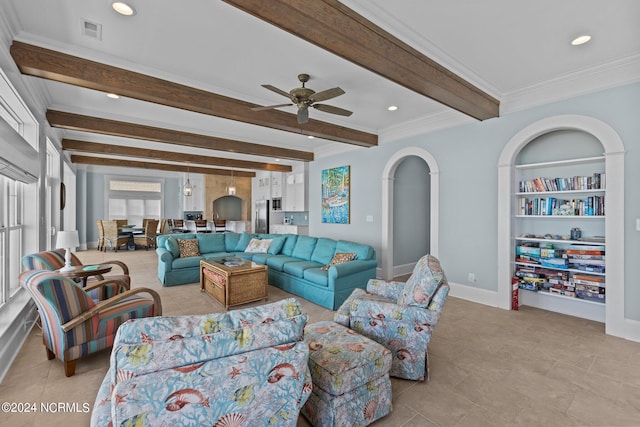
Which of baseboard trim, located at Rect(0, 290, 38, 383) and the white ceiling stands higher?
the white ceiling

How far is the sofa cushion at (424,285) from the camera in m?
2.31

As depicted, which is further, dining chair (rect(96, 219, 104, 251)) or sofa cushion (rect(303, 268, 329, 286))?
dining chair (rect(96, 219, 104, 251))

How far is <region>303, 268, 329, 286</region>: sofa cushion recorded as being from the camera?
163 inches

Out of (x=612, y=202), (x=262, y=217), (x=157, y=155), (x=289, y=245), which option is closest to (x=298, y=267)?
(x=289, y=245)

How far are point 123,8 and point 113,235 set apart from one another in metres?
8.80

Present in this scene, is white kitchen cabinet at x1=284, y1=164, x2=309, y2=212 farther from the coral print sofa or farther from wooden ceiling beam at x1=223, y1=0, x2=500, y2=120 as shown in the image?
the coral print sofa

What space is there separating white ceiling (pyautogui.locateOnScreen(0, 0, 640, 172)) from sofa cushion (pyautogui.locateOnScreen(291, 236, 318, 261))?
8.12 feet

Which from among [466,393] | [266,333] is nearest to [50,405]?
[266,333]

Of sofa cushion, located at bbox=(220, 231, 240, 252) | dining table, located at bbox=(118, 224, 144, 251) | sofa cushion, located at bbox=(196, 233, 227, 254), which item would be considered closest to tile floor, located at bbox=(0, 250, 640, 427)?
sofa cushion, located at bbox=(196, 233, 227, 254)

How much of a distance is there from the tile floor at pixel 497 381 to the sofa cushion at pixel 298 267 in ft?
6.76

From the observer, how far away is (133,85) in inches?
125

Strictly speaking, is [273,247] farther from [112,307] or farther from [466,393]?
[466,393]

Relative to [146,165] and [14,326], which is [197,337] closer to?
[14,326]

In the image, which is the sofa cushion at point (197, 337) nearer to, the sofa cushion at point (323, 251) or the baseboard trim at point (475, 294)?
the sofa cushion at point (323, 251)
